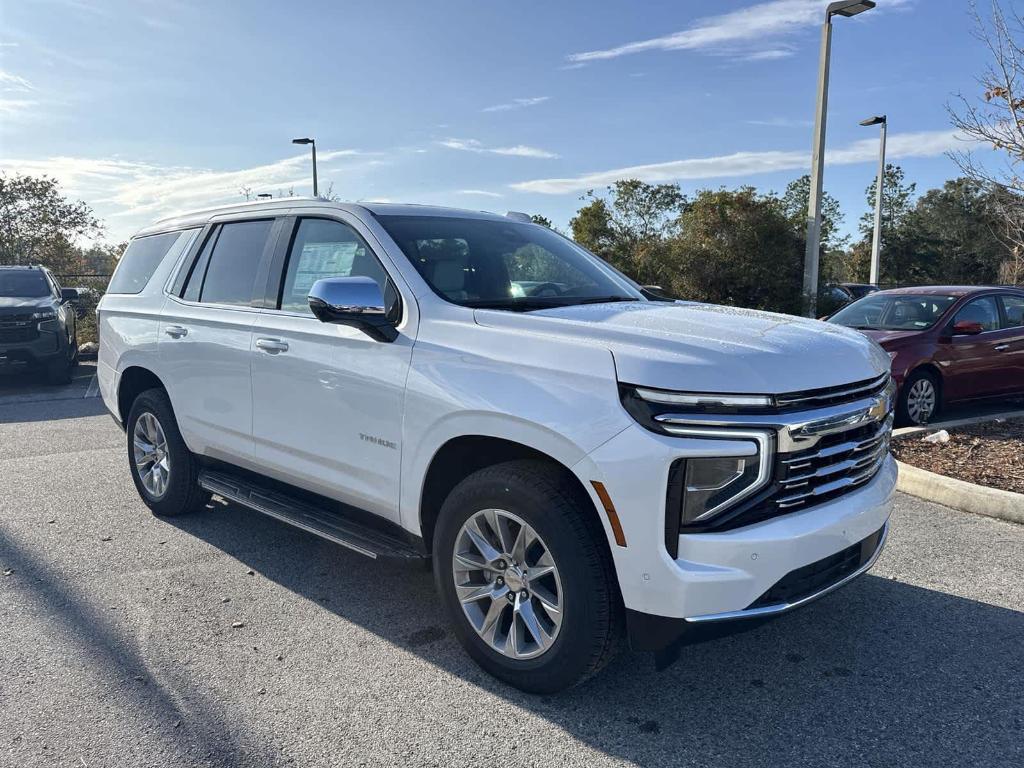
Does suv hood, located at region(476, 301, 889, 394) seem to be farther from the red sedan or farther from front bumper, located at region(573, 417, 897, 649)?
the red sedan

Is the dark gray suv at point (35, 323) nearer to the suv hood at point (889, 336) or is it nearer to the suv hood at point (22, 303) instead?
the suv hood at point (22, 303)

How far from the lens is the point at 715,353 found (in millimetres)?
2688

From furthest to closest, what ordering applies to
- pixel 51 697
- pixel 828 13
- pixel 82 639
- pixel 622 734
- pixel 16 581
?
pixel 828 13 < pixel 16 581 < pixel 82 639 < pixel 51 697 < pixel 622 734

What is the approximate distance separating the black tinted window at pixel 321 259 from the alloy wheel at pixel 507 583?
51.8 inches

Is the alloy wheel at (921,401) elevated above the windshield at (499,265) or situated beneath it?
situated beneath

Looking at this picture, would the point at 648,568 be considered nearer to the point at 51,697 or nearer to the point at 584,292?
the point at 584,292

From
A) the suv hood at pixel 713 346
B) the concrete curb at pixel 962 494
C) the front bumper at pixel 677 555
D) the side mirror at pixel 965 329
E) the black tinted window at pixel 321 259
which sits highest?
the black tinted window at pixel 321 259

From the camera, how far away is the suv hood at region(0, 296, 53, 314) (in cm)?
1129

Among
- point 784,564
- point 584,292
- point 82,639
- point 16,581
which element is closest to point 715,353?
point 784,564

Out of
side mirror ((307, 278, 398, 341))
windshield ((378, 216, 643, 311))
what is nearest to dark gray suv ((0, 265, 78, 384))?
windshield ((378, 216, 643, 311))

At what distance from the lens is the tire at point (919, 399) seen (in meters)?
8.26

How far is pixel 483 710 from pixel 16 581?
2900 millimetres

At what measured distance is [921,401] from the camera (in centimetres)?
840

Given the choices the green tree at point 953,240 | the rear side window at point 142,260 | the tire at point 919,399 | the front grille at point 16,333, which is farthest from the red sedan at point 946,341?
the green tree at point 953,240
